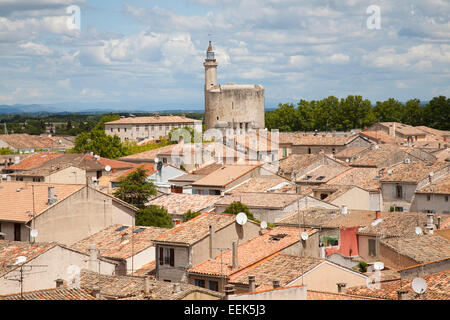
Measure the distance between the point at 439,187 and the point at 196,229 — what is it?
49.6 ft

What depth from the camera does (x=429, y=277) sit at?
595 inches

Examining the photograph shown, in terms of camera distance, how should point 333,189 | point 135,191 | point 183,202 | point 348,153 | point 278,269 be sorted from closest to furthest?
point 278,269
point 183,202
point 135,191
point 333,189
point 348,153

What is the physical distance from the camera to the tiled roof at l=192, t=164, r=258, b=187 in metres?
34.1

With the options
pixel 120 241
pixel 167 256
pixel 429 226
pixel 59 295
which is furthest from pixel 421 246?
pixel 59 295

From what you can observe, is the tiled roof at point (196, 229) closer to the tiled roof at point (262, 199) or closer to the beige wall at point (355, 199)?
the tiled roof at point (262, 199)

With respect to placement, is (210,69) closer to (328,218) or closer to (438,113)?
(438,113)

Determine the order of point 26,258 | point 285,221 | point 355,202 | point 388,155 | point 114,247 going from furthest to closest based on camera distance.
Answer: point 388,155, point 355,202, point 285,221, point 114,247, point 26,258

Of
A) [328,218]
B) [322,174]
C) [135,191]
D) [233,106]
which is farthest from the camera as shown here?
[233,106]

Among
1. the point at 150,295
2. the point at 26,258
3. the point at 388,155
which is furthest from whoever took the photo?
the point at 388,155

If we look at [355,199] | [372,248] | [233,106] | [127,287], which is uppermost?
[233,106]

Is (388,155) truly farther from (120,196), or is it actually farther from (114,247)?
(114,247)

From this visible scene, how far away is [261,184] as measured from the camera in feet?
110
